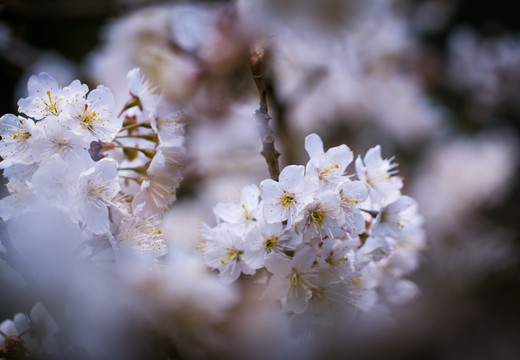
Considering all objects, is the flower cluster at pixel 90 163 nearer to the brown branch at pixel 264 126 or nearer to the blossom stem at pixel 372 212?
the brown branch at pixel 264 126

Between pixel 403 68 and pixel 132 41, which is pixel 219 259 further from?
pixel 403 68

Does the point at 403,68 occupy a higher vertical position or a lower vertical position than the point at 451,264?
higher

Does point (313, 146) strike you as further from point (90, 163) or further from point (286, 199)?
point (90, 163)

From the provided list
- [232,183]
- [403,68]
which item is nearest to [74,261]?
[232,183]

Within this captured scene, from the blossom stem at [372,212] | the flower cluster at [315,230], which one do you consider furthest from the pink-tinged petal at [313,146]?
the blossom stem at [372,212]

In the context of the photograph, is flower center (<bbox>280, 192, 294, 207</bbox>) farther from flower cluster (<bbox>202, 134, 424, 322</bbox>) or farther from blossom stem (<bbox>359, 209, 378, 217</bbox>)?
blossom stem (<bbox>359, 209, 378, 217</bbox>)

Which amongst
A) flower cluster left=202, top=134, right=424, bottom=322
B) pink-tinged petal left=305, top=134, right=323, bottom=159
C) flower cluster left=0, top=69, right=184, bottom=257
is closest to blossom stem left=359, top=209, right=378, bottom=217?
flower cluster left=202, top=134, right=424, bottom=322

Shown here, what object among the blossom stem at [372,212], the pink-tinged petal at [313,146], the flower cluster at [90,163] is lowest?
the flower cluster at [90,163]
